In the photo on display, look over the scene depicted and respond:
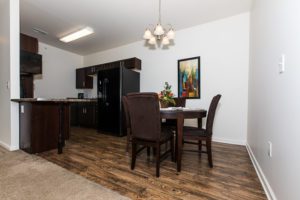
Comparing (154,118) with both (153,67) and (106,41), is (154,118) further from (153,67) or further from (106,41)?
(106,41)

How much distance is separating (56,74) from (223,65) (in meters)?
4.85

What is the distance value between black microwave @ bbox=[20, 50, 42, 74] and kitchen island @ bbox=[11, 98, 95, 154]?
955mm

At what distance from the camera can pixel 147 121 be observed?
5.90 ft

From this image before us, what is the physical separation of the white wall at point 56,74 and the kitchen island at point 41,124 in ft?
7.95

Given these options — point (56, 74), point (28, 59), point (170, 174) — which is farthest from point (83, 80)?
point (170, 174)

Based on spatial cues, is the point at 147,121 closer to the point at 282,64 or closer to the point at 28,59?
the point at 282,64

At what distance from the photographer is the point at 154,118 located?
176 cm

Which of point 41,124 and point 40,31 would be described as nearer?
point 41,124

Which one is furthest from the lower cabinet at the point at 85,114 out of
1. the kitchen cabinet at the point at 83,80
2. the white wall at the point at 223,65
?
the white wall at the point at 223,65

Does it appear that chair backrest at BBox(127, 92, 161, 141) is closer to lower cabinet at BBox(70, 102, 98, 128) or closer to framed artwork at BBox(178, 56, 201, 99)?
framed artwork at BBox(178, 56, 201, 99)

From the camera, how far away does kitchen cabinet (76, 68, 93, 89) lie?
17.5 ft

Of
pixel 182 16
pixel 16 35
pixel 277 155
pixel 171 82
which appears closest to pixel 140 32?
pixel 182 16

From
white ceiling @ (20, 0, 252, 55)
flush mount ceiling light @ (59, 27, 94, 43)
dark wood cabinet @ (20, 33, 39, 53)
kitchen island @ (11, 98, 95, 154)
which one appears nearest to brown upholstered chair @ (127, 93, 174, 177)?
kitchen island @ (11, 98, 95, 154)

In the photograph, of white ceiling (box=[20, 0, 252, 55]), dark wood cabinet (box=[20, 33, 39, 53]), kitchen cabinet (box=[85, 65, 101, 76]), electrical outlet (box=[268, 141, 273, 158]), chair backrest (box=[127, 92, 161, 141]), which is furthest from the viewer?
kitchen cabinet (box=[85, 65, 101, 76])
